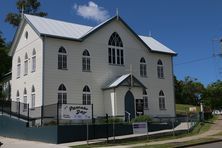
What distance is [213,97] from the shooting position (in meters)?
77.7

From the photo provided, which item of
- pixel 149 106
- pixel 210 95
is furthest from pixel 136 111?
pixel 210 95

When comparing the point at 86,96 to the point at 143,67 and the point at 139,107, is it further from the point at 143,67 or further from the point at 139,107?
the point at 143,67

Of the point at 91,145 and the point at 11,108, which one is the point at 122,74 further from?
the point at 91,145

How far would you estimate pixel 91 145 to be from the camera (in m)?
23.6

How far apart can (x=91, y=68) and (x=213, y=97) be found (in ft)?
156

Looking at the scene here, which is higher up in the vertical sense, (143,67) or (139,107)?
(143,67)

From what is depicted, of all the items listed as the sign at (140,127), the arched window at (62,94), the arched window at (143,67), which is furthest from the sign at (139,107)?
the sign at (140,127)

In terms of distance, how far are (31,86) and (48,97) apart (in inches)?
120

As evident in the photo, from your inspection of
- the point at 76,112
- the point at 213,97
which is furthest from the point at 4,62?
the point at 213,97

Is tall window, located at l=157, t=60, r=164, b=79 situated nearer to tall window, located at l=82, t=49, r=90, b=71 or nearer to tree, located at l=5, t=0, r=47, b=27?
tall window, located at l=82, t=49, r=90, b=71

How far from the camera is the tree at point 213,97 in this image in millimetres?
75875

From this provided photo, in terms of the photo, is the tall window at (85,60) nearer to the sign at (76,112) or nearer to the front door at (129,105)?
the front door at (129,105)

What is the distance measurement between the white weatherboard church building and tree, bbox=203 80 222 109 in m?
36.4

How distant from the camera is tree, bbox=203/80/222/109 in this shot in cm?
7588
